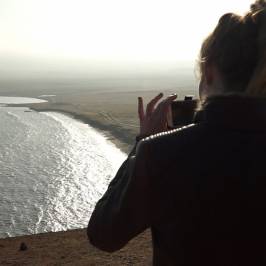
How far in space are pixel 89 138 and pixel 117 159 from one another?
876 centimetres

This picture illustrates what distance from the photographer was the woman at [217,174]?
165 cm

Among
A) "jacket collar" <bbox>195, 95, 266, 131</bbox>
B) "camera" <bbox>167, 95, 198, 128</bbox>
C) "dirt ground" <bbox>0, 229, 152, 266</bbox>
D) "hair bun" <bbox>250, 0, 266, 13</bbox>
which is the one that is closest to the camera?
"jacket collar" <bbox>195, 95, 266, 131</bbox>

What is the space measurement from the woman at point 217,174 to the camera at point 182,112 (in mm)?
361

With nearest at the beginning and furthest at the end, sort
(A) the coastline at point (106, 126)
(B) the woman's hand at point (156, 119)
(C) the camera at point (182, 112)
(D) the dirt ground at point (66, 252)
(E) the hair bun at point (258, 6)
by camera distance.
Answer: (E) the hair bun at point (258, 6), (B) the woman's hand at point (156, 119), (C) the camera at point (182, 112), (D) the dirt ground at point (66, 252), (A) the coastline at point (106, 126)

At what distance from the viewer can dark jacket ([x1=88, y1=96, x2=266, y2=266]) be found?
165 cm

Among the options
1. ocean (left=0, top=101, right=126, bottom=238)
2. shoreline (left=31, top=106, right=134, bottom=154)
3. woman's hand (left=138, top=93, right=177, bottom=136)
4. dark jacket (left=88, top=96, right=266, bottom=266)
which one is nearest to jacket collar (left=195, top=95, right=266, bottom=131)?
dark jacket (left=88, top=96, right=266, bottom=266)

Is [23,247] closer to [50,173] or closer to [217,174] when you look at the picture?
[217,174]

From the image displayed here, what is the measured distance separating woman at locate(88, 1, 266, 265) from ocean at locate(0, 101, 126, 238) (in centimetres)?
1739

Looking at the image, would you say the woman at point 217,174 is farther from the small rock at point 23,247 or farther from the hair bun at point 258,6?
the small rock at point 23,247

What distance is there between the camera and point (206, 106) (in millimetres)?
1701

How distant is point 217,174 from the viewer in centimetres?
165

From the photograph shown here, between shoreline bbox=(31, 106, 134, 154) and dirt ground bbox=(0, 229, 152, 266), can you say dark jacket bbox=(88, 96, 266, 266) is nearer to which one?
dirt ground bbox=(0, 229, 152, 266)

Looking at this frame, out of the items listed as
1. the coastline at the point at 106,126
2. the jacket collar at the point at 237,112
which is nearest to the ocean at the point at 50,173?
the coastline at the point at 106,126

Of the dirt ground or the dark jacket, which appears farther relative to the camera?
the dirt ground
